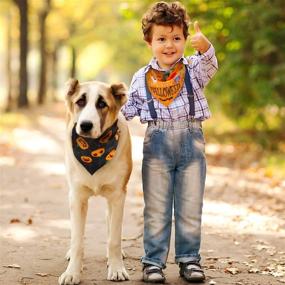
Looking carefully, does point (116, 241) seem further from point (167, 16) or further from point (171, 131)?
point (167, 16)

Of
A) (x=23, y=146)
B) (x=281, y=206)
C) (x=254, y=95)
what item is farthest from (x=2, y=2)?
(x=281, y=206)

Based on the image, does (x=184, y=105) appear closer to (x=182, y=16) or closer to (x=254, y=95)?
(x=182, y=16)

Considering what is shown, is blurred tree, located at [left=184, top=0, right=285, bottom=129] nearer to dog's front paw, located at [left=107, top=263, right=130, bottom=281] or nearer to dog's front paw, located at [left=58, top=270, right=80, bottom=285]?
dog's front paw, located at [left=107, top=263, right=130, bottom=281]

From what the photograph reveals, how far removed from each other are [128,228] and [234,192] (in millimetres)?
2580

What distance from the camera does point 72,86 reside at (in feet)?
13.5

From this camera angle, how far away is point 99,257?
4949 millimetres

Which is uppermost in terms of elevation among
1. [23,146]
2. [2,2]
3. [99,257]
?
[2,2]

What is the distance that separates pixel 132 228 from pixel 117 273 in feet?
6.08

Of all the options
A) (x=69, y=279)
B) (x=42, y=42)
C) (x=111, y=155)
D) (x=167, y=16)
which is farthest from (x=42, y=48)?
(x=69, y=279)

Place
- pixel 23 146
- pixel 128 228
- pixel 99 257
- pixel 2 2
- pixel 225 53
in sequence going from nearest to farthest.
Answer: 1. pixel 99 257
2. pixel 128 228
3. pixel 225 53
4. pixel 23 146
5. pixel 2 2

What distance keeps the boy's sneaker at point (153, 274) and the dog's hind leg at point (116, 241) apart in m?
0.15

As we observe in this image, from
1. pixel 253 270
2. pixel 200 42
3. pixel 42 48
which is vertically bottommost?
pixel 253 270

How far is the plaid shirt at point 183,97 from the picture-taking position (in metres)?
4.25

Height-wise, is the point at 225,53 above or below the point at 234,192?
above
